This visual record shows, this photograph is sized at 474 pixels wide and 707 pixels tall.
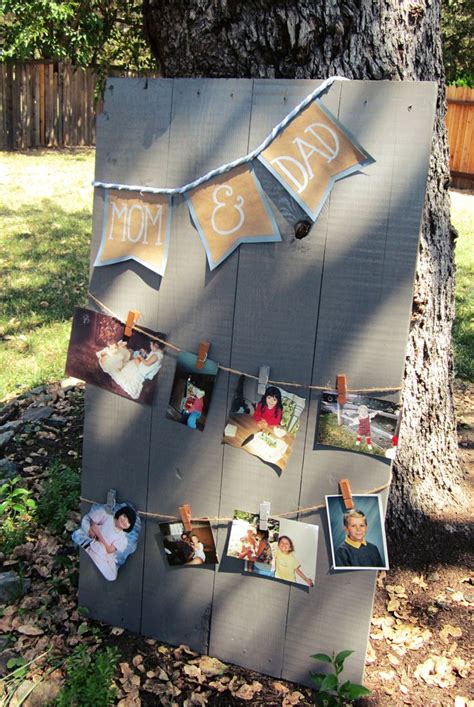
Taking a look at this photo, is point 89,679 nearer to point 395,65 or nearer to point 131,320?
point 131,320

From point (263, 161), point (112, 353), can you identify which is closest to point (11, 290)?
point (112, 353)

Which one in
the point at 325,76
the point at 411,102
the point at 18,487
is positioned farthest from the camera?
the point at 18,487

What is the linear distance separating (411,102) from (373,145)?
0.14 meters

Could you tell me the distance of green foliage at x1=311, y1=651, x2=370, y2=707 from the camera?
82.4 inches

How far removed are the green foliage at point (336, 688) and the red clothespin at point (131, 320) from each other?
45.5 inches

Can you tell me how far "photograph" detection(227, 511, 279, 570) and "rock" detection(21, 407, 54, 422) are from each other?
6.59 feet

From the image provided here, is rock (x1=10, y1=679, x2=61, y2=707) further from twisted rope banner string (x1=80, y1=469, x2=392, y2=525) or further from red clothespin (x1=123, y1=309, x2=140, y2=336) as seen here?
red clothespin (x1=123, y1=309, x2=140, y2=336)

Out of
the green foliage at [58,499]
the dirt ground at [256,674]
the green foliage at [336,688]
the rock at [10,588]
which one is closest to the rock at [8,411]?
the green foliage at [58,499]

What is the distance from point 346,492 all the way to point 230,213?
0.90 m

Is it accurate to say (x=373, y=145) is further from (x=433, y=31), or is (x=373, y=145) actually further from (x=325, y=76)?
(x=433, y=31)

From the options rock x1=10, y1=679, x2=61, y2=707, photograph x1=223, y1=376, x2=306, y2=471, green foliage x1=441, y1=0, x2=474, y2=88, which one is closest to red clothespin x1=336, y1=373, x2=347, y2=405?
photograph x1=223, y1=376, x2=306, y2=471

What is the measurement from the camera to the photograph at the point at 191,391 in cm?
221

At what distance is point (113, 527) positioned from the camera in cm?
243

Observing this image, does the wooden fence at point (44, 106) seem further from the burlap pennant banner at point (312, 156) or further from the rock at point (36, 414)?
the burlap pennant banner at point (312, 156)
